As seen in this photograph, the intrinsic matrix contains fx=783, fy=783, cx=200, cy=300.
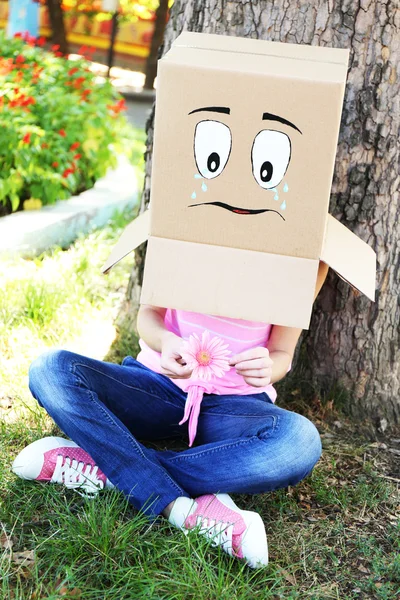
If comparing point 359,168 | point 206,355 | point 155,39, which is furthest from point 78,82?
point 155,39

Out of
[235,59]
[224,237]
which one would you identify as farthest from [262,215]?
[235,59]

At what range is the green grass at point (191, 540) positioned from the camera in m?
1.76

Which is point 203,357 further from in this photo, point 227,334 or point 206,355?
point 227,334

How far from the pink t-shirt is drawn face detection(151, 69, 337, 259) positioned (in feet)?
1.38

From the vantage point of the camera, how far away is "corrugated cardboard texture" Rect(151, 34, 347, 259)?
171 cm

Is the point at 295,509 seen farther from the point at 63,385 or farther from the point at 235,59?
the point at 235,59

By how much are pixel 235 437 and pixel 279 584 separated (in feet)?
1.33

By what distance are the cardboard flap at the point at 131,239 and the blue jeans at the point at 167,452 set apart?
299mm

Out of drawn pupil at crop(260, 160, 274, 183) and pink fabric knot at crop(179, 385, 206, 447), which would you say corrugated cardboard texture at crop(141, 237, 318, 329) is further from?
pink fabric knot at crop(179, 385, 206, 447)

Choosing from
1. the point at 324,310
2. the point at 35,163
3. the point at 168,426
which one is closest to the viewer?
the point at 168,426

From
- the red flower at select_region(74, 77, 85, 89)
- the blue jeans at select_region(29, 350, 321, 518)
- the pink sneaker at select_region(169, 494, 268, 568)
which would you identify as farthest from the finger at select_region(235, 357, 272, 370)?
the red flower at select_region(74, 77, 85, 89)

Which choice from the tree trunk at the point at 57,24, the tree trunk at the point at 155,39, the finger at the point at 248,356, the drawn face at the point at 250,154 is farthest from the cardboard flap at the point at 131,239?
the tree trunk at the point at 57,24

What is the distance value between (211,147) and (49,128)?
110 inches

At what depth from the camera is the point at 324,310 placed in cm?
253
